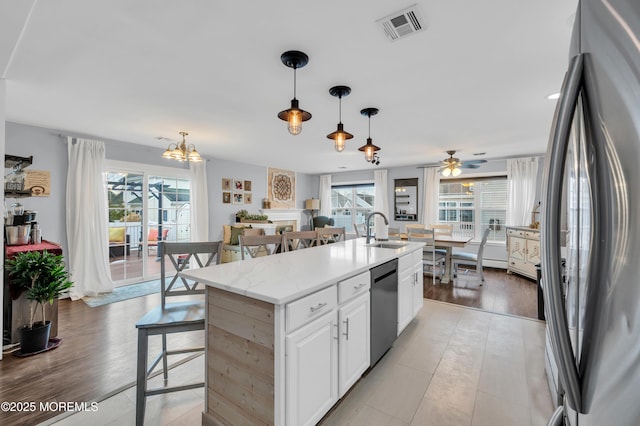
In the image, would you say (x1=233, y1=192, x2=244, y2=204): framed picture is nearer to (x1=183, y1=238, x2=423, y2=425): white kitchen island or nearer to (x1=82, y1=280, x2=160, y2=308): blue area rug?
(x1=82, y1=280, x2=160, y2=308): blue area rug

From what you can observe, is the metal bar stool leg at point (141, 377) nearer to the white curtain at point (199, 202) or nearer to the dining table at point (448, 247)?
the white curtain at point (199, 202)

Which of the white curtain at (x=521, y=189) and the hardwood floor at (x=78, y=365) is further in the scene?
the white curtain at (x=521, y=189)

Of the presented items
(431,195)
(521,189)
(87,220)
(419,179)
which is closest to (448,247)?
(431,195)

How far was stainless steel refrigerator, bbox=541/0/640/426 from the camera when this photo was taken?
1.34 ft

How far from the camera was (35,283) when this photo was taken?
243cm

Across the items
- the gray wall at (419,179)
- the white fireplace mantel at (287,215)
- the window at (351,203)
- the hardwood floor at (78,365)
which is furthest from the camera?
the window at (351,203)

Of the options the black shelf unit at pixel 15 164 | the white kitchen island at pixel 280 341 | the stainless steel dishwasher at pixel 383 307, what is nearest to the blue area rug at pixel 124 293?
the black shelf unit at pixel 15 164

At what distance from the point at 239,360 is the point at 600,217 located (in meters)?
1.49

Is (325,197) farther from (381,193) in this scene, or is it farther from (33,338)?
(33,338)

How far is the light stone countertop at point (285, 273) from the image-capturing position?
1339 mm

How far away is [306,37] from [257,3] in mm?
378

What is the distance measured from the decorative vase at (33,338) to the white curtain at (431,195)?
638 centimetres

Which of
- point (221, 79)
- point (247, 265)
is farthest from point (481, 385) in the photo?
point (221, 79)

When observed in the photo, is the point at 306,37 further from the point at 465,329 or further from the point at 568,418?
the point at 465,329
